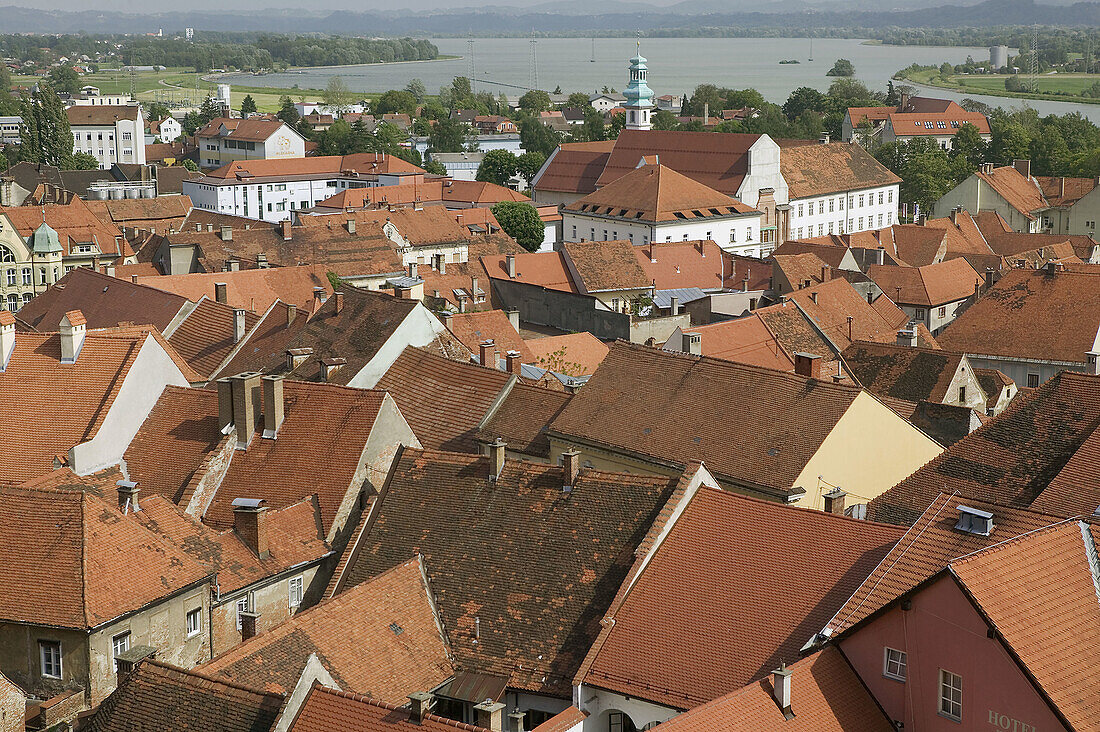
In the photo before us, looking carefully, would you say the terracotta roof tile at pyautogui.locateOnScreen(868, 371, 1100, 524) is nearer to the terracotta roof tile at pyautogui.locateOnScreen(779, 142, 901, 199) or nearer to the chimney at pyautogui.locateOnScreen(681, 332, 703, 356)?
the chimney at pyautogui.locateOnScreen(681, 332, 703, 356)

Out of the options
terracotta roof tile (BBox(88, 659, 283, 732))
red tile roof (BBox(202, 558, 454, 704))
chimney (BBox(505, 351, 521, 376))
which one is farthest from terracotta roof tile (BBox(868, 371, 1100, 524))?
terracotta roof tile (BBox(88, 659, 283, 732))

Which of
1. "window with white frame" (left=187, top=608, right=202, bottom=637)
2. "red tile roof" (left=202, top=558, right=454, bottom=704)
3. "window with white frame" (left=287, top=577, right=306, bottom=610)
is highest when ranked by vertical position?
"red tile roof" (left=202, top=558, right=454, bottom=704)

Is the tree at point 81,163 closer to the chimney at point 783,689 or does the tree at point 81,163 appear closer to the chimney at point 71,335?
the chimney at point 71,335

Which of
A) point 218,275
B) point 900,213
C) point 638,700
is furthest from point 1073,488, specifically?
point 900,213

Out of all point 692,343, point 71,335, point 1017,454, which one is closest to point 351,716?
point 1017,454

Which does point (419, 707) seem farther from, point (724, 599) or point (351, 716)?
point (724, 599)

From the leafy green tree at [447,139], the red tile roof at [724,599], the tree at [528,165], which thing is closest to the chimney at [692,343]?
the red tile roof at [724,599]
